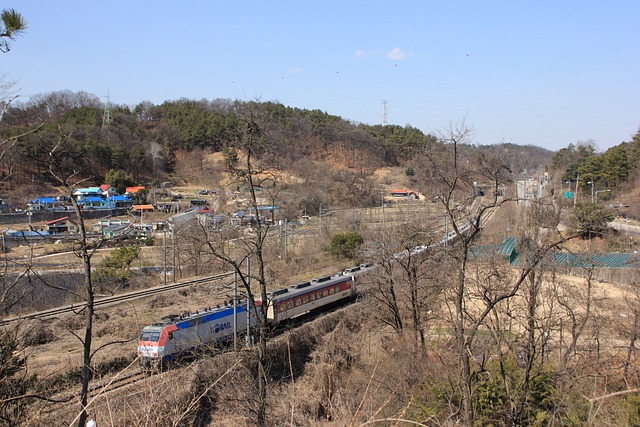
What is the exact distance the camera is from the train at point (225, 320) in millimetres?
12766

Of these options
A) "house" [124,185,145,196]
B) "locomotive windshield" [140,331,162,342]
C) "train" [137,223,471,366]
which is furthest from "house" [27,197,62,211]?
"locomotive windshield" [140,331,162,342]

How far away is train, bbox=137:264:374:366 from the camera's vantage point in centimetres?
1277

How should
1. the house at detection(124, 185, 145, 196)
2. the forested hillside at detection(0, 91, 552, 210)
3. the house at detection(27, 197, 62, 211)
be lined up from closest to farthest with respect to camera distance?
the house at detection(27, 197, 62, 211) → the house at detection(124, 185, 145, 196) → the forested hillside at detection(0, 91, 552, 210)

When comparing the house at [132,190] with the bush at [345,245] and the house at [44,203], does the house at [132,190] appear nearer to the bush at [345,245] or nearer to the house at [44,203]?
the house at [44,203]

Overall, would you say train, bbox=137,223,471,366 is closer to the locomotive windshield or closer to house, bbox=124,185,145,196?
the locomotive windshield

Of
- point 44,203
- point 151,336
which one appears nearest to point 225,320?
point 151,336

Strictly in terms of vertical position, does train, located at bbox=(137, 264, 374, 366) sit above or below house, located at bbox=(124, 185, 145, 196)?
below

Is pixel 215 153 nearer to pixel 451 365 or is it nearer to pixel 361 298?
pixel 361 298

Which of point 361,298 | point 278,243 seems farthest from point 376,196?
point 361,298

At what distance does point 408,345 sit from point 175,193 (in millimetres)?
43876

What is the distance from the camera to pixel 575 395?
7617 millimetres

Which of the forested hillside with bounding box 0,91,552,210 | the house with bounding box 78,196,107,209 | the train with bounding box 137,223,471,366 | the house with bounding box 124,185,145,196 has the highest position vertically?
the forested hillside with bounding box 0,91,552,210

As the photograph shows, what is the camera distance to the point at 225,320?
49.4ft

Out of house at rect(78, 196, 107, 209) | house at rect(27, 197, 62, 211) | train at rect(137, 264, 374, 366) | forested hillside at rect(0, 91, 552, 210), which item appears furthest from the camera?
forested hillside at rect(0, 91, 552, 210)
